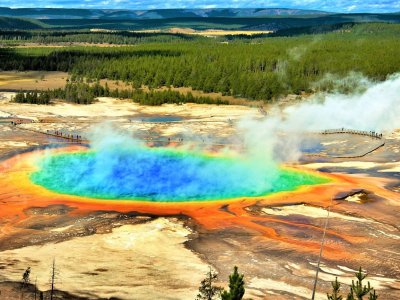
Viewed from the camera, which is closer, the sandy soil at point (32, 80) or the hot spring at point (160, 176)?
the hot spring at point (160, 176)

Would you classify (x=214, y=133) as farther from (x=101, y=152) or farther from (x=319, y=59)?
(x=319, y=59)

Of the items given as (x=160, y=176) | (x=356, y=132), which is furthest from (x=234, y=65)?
(x=160, y=176)

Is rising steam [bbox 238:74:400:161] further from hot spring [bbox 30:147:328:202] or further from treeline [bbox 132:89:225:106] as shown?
treeline [bbox 132:89:225:106]

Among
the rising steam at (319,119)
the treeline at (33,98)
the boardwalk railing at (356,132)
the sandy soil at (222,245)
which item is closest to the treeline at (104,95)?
the treeline at (33,98)

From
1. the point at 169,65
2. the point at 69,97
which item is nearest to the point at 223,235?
the point at 69,97

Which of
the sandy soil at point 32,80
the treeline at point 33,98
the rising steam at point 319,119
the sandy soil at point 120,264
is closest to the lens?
the sandy soil at point 120,264

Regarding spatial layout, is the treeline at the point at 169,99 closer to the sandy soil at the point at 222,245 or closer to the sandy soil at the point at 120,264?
the sandy soil at the point at 222,245
